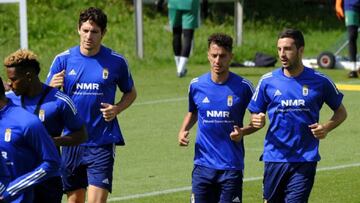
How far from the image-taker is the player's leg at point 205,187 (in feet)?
36.5

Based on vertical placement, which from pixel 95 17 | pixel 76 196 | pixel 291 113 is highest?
pixel 95 17

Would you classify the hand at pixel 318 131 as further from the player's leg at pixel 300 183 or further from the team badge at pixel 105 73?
the team badge at pixel 105 73

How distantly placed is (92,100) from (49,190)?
2335mm

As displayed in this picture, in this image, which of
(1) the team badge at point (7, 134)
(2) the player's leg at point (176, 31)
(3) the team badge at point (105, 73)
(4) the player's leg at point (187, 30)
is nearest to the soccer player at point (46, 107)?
(1) the team badge at point (7, 134)

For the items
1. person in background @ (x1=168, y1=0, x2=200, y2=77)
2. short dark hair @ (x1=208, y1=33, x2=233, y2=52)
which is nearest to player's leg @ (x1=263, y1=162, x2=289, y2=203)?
short dark hair @ (x1=208, y1=33, x2=233, y2=52)

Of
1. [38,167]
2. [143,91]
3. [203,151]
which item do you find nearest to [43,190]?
[38,167]

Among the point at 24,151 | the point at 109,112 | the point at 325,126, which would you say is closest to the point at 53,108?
the point at 24,151

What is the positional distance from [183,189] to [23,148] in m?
5.32

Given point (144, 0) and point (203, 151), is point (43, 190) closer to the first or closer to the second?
point (203, 151)

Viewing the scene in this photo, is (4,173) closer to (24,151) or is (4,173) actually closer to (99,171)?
(24,151)

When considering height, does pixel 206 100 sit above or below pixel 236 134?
above

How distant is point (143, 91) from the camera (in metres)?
21.9

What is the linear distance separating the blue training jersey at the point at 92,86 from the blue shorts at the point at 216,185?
3.76ft

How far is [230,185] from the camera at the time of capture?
11.1 m
